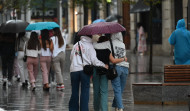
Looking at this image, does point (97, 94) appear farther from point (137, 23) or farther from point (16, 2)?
point (137, 23)

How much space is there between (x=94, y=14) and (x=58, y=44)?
3676 centimetres

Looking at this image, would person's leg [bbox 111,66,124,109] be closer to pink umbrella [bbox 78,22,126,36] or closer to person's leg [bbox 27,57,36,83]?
pink umbrella [bbox 78,22,126,36]

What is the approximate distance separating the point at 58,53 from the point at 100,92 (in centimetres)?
562

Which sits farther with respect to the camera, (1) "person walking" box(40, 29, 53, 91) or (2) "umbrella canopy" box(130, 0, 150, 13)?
(2) "umbrella canopy" box(130, 0, 150, 13)

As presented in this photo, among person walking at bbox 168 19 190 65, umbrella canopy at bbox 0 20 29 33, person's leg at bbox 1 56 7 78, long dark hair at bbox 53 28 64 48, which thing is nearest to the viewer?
person walking at bbox 168 19 190 65

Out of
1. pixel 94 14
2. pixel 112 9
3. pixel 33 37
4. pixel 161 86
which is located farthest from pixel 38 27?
pixel 94 14

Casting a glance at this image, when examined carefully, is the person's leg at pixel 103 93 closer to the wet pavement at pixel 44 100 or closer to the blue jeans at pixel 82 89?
the blue jeans at pixel 82 89

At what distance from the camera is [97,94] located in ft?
36.1

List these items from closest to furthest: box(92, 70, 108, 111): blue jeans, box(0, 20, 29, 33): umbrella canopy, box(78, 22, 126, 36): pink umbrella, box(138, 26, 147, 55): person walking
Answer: box(78, 22, 126, 36): pink umbrella
box(92, 70, 108, 111): blue jeans
box(0, 20, 29, 33): umbrella canopy
box(138, 26, 147, 55): person walking

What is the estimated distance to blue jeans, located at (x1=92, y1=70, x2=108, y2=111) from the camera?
1080 cm

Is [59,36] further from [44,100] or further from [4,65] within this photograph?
[4,65]

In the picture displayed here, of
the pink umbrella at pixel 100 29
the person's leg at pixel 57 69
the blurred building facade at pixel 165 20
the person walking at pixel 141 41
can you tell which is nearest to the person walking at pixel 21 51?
the person's leg at pixel 57 69

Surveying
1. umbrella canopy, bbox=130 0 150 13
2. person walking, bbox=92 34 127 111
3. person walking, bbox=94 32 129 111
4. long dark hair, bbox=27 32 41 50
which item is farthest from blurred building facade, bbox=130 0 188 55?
person walking, bbox=92 34 127 111

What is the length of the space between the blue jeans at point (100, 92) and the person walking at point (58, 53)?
539cm
